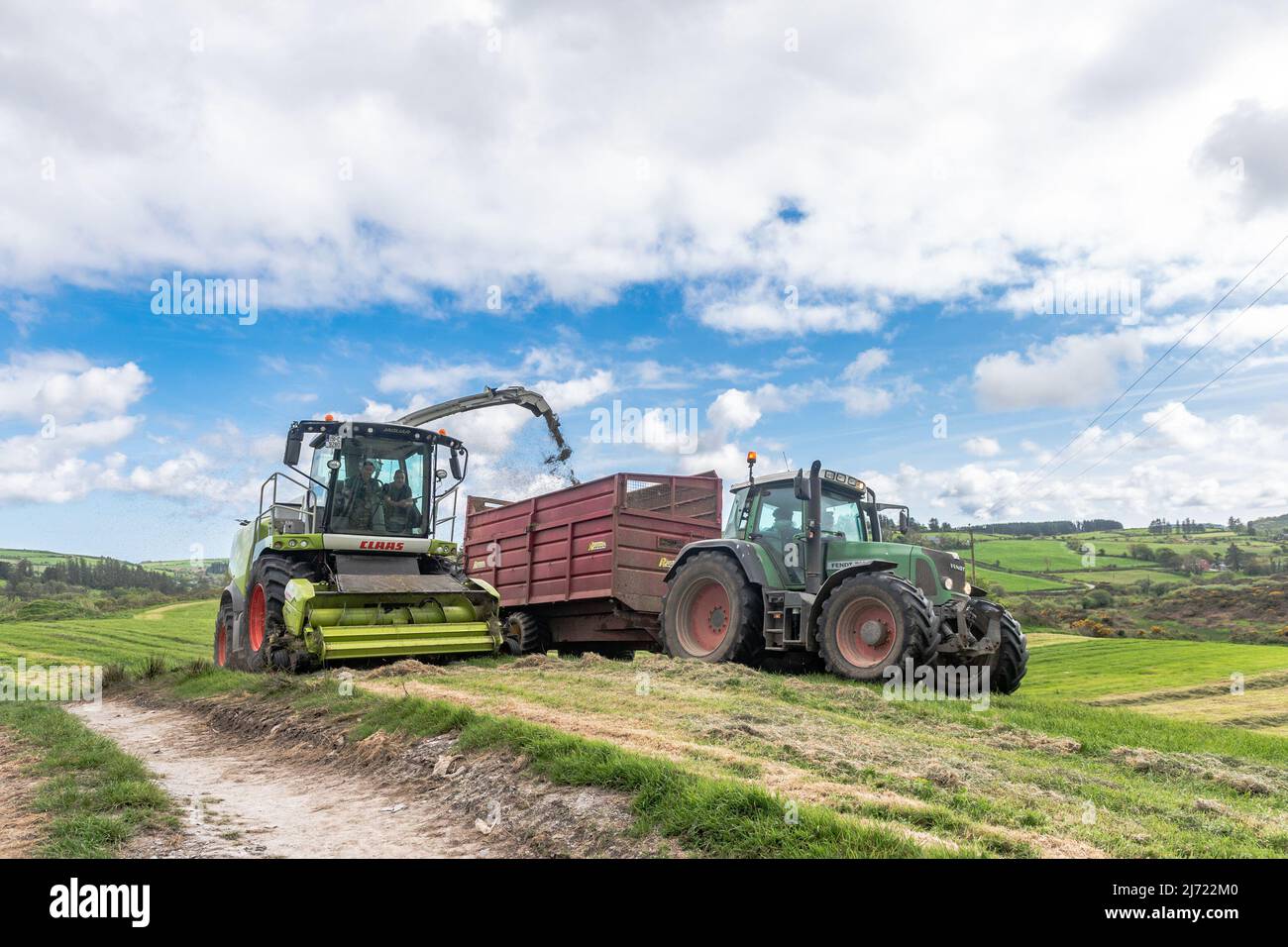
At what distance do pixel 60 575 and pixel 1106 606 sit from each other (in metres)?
52.0

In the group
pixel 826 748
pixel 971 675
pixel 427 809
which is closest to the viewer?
pixel 427 809

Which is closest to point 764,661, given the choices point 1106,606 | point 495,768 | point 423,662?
point 423,662

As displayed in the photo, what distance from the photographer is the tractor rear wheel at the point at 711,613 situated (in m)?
11.4

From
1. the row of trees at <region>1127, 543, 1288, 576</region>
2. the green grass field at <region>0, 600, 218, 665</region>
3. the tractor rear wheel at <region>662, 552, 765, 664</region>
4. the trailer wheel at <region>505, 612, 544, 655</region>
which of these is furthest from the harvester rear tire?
the row of trees at <region>1127, 543, 1288, 576</region>

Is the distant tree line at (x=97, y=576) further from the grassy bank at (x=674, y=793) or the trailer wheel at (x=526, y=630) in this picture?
the grassy bank at (x=674, y=793)

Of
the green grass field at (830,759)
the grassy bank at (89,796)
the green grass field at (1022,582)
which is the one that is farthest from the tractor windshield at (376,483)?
the green grass field at (1022,582)

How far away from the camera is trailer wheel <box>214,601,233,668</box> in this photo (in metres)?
15.2

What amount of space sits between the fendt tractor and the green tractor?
3.37m

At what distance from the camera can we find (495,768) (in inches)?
227

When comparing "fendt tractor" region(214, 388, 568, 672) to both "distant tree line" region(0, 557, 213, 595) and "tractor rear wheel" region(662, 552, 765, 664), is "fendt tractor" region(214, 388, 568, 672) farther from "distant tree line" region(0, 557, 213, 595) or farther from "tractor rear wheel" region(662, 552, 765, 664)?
"distant tree line" region(0, 557, 213, 595)

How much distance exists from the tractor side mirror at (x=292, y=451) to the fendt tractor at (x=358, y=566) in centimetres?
1

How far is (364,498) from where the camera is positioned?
1352 cm

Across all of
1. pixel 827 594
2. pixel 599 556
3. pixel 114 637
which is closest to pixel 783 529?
pixel 827 594

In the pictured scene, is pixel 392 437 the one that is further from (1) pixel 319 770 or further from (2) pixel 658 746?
(2) pixel 658 746
